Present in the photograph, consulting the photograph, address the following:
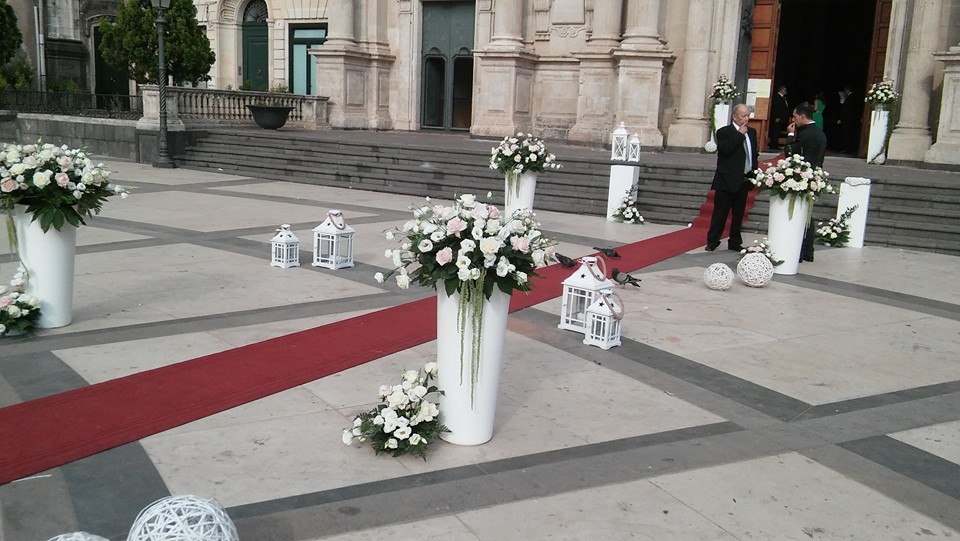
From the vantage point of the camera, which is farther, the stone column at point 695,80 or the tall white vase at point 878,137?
the stone column at point 695,80

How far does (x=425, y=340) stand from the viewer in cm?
604

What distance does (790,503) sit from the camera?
3.77m

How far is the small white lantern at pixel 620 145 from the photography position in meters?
12.6

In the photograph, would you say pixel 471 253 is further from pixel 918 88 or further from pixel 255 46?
pixel 255 46

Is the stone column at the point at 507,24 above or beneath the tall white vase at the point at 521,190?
above

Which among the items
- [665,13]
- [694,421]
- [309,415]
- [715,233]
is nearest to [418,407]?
[309,415]

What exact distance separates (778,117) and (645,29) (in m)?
5.24

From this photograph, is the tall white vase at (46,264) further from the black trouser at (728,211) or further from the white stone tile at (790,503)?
the black trouser at (728,211)

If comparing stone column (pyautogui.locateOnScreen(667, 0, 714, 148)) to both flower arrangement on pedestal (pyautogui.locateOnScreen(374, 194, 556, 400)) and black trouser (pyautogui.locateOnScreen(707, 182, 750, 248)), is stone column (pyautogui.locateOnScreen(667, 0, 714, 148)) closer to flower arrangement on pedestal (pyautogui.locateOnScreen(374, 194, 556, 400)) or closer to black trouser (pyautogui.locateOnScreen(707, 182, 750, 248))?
black trouser (pyautogui.locateOnScreen(707, 182, 750, 248))

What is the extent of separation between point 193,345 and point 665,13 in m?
15.4

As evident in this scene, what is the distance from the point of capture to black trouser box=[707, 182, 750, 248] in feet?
33.9

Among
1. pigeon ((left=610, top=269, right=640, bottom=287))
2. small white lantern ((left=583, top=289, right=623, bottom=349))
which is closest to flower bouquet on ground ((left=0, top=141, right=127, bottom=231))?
small white lantern ((left=583, top=289, right=623, bottom=349))

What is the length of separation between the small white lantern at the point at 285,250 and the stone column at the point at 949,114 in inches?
487

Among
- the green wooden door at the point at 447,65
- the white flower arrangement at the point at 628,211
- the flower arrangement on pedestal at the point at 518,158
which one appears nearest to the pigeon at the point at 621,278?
the flower arrangement on pedestal at the point at 518,158
